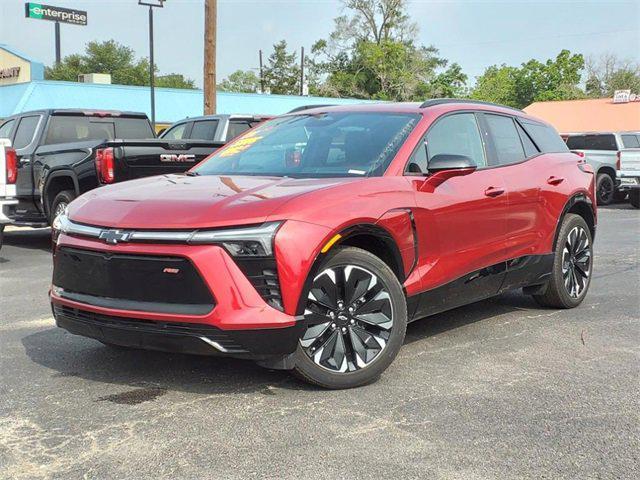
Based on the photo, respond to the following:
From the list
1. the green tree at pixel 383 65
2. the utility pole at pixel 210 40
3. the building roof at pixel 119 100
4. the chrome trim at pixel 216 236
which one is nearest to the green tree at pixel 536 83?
the green tree at pixel 383 65

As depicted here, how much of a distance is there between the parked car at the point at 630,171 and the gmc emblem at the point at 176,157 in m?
13.2

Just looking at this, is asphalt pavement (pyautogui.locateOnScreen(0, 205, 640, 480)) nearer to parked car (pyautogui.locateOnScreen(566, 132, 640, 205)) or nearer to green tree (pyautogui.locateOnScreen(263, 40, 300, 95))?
parked car (pyautogui.locateOnScreen(566, 132, 640, 205))

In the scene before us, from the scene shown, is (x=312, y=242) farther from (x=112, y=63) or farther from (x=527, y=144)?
(x=112, y=63)

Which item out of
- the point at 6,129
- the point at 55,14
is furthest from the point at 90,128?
the point at 55,14

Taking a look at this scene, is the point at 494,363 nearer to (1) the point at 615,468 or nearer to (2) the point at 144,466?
(1) the point at 615,468

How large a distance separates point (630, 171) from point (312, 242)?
55.3ft

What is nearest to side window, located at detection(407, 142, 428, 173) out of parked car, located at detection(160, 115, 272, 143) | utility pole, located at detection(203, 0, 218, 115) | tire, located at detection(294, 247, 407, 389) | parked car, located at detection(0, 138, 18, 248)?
tire, located at detection(294, 247, 407, 389)

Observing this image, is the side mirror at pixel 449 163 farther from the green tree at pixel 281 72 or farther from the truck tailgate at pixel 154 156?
the green tree at pixel 281 72

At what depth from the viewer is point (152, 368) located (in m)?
4.44

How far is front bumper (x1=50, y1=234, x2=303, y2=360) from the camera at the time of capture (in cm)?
363

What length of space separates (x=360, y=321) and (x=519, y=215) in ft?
6.62

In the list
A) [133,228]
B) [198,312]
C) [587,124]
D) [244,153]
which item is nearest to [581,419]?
[198,312]

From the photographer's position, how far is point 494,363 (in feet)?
15.3

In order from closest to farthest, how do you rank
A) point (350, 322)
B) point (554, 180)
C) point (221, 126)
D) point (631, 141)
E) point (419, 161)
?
point (350, 322), point (419, 161), point (554, 180), point (221, 126), point (631, 141)
